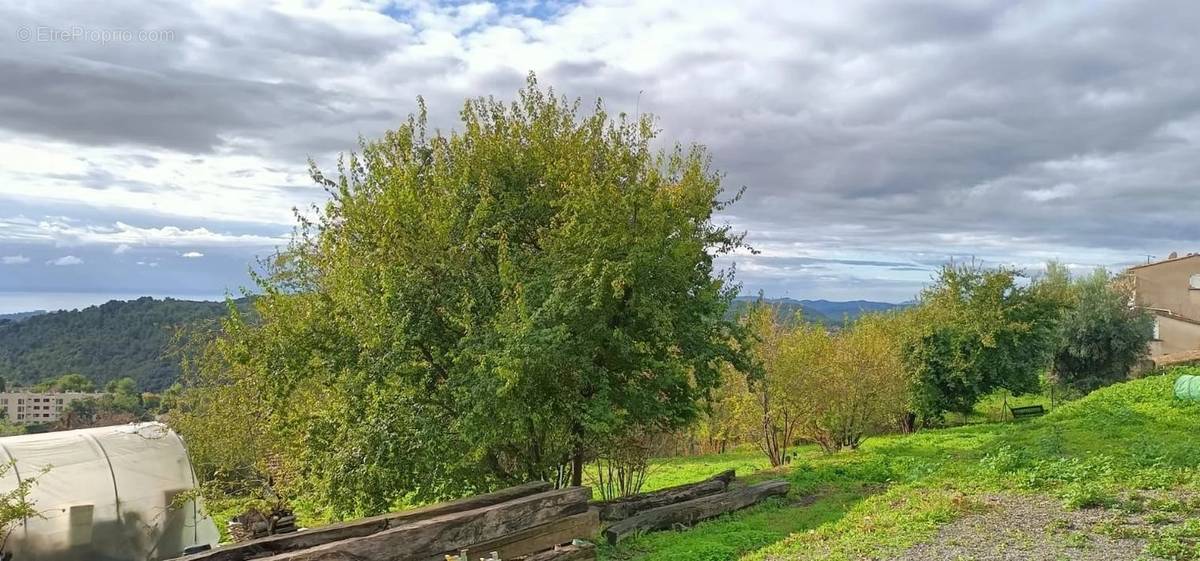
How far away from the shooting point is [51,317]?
8569 centimetres

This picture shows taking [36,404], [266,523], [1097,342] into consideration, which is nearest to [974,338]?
[1097,342]

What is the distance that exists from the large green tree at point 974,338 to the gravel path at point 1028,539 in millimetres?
23438

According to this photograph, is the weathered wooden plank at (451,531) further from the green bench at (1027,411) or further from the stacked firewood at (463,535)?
the green bench at (1027,411)

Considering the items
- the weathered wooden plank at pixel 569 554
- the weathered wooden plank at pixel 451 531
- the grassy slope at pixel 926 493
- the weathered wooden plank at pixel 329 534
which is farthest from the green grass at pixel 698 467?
the weathered wooden plank at pixel 329 534

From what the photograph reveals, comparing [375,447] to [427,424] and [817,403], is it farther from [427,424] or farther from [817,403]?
[817,403]

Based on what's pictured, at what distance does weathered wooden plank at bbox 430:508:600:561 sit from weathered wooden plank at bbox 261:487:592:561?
0.07 metres

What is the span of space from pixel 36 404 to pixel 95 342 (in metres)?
23.7

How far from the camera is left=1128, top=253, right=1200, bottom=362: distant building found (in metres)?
54.9

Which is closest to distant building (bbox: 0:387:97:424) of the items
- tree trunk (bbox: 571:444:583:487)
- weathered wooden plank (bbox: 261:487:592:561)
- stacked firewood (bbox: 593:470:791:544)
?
tree trunk (bbox: 571:444:583:487)

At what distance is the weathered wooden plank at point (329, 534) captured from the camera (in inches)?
348

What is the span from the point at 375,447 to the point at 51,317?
91.9 metres

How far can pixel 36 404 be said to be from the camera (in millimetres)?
56312

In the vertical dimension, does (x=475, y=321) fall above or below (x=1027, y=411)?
above

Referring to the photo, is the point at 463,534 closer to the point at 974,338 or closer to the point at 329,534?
the point at 329,534
